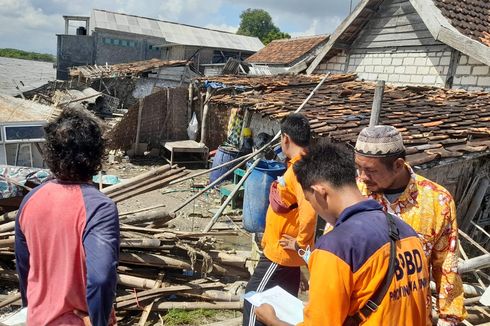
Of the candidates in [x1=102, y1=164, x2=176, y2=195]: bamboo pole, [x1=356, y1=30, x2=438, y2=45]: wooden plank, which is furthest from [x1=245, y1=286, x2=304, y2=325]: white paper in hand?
[x1=356, y1=30, x2=438, y2=45]: wooden plank

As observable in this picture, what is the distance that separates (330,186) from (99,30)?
3062 centimetres

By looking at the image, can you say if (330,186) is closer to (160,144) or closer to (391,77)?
(391,77)

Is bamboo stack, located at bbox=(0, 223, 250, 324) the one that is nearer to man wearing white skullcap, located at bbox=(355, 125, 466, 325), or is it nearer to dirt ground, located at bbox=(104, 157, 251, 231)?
dirt ground, located at bbox=(104, 157, 251, 231)

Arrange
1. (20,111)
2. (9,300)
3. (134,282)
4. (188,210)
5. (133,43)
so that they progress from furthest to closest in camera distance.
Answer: (133,43)
(188,210)
(20,111)
(134,282)
(9,300)

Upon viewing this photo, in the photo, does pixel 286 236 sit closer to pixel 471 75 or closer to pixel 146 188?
pixel 146 188

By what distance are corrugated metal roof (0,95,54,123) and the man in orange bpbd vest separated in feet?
23.0

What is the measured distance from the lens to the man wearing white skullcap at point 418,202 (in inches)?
88.7

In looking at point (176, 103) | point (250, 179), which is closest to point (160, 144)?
point (176, 103)

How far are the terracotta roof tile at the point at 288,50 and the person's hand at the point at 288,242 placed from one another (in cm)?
1645

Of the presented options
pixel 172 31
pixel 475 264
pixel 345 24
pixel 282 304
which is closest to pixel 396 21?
pixel 345 24

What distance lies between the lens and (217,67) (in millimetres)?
24031

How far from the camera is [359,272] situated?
4.75 ft

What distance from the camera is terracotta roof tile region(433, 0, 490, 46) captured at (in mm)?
8625

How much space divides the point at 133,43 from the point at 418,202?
31.3 metres
